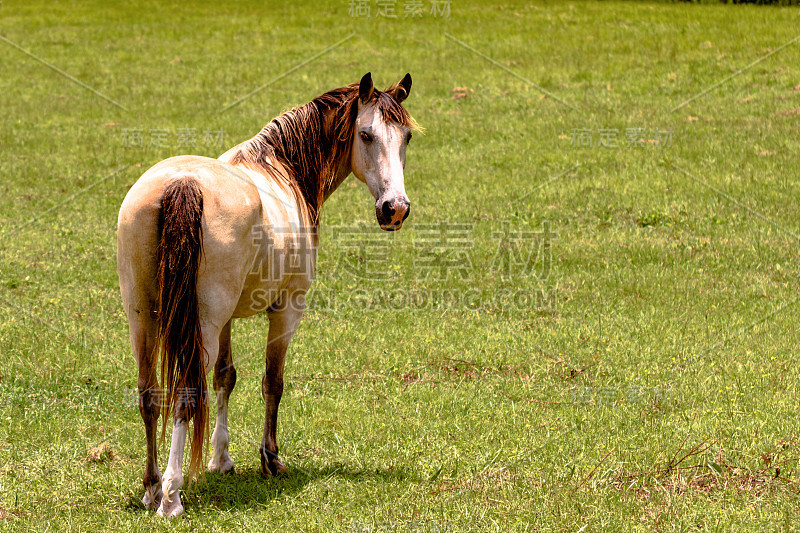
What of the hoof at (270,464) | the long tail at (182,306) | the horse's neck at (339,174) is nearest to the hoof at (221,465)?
the hoof at (270,464)

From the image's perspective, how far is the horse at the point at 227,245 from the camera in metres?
4.86

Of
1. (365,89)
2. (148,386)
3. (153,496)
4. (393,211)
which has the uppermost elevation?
(365,89)

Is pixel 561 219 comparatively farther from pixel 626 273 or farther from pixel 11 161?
pixel 11 161

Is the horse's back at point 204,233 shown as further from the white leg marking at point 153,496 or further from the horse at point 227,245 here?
the white leg marking at point 153,496

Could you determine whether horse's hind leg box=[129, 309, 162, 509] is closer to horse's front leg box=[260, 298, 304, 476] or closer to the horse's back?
the horse's back

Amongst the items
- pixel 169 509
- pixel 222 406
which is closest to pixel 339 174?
pixel 222 406

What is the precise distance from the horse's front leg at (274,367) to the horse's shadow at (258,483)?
123 millimetres

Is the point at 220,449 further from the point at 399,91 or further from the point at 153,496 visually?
the point at 399,91

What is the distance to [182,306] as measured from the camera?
485 centimetres

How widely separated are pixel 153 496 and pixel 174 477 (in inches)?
17.2

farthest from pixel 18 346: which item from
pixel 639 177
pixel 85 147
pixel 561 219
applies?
pixel 639 177

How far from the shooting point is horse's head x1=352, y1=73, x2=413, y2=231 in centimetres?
566

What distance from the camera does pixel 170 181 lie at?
16.1 ft

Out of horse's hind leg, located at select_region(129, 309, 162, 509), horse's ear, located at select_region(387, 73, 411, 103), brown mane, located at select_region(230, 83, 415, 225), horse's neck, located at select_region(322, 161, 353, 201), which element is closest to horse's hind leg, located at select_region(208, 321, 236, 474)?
horse's hind leg, located at select_region(129, 309, 162, 509)
